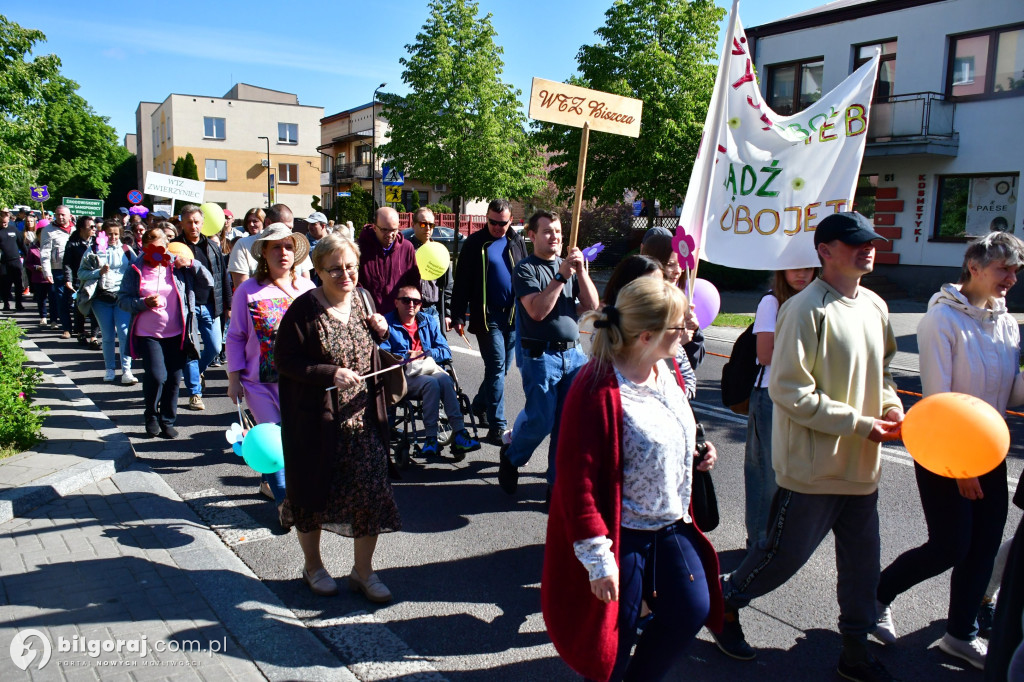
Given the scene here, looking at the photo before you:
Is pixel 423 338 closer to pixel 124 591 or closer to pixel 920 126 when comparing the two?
pixel 124 591

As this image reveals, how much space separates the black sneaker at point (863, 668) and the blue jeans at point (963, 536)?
1.58 feet

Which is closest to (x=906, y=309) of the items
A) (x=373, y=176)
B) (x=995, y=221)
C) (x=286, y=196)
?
(x=995, y=221)

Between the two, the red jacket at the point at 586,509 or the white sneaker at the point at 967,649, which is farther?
the white sneaker at the point at 967,649

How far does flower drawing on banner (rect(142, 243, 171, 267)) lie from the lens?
6.86 metres

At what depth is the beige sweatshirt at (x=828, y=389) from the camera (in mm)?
2939

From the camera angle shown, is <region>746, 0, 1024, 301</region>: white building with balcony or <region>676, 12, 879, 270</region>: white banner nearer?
<region>676, 12, 879, 270</region>: white banner

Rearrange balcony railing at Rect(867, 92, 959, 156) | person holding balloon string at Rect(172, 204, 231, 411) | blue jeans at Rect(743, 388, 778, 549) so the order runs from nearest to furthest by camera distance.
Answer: blue jeans at Rect(743, 388, 778, 549) → person holding balloon string at Rect(172, 204, 231, 411) → balcony railing at Rect(867, 92, 959, 156)

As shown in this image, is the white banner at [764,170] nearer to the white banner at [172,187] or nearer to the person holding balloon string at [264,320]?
the person holding balloon string at [264,320]

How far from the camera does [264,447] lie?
14.2ft

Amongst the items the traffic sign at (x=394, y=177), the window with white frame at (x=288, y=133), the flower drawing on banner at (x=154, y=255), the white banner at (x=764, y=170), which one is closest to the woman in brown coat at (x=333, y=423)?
the white banner at (x=764, y=170)

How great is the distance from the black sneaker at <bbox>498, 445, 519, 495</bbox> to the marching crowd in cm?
2

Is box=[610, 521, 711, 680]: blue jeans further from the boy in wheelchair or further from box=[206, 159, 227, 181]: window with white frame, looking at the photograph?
box=[206, 159, 227, 181]: window with white frame

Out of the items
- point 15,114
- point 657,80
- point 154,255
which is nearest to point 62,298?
point 15,114

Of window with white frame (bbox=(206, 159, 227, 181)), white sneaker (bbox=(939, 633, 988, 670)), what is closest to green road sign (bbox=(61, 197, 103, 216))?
white sneaker (bbox=(939, 633, 988, 670))
